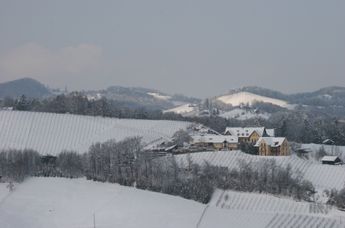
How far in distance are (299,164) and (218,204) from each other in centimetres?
1214

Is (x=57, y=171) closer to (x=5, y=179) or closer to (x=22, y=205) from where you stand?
(x=5, y=179)

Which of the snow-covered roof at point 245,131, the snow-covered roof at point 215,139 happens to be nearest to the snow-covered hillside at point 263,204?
the snow-covered roof at point 215,139

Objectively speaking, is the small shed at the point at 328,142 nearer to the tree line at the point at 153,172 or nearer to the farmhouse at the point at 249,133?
the farmhouse at the point at 249,133

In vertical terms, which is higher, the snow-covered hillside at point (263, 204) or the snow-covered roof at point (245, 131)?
the snow-covered roof at point (245, 131)

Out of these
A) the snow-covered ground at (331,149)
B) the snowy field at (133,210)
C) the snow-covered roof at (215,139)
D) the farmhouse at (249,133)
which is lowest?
the snowy field at (133,210)

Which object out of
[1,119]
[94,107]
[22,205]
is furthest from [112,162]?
[94,107]

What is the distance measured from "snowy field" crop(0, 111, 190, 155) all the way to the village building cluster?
4.66 m

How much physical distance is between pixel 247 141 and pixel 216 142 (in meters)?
3.26

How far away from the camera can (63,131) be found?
6266 centimetres

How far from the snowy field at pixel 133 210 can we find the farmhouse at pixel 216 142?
18365mm

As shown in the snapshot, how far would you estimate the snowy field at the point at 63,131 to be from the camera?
5838cm

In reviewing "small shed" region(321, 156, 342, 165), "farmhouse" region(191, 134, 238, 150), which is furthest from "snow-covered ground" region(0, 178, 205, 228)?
"farmhouse" region(191, 134, 238, 150)

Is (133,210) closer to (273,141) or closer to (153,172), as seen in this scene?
(153,172)

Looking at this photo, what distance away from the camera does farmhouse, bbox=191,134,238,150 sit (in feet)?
202
